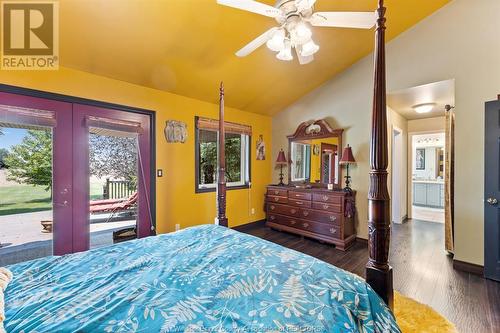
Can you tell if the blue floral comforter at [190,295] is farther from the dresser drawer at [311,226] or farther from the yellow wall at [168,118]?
the dresser drawer at [311,226]

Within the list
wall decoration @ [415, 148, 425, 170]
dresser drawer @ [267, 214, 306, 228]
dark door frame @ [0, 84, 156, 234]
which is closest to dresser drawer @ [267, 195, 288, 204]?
dresser drawer @ [267, 214, 306, 228]

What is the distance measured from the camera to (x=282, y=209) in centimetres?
410

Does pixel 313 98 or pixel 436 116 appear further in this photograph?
pixel 436 116

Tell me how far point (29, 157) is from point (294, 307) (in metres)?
2.81

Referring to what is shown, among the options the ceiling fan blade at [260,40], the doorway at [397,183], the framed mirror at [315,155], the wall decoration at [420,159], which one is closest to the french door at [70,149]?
the ceiling fan blade at [260,40]

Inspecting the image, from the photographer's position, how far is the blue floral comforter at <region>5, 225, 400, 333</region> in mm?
856

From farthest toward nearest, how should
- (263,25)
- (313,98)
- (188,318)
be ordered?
(313,98), (263,25), (188,318)

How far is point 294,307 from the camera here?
3.08 ft

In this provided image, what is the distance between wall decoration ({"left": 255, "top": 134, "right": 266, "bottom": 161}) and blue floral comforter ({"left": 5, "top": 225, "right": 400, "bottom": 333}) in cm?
320

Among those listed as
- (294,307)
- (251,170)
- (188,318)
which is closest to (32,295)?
(188,318)

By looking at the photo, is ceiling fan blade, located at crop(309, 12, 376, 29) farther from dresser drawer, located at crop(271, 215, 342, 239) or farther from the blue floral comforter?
dresser drawer, located at crop(271, 215, 342, 239)

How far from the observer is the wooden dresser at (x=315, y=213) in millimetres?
3389

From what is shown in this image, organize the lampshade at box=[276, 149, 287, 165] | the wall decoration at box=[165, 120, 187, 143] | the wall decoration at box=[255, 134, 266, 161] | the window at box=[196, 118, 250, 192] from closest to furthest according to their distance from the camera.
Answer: the wall decoration at box=[165, 120, 187, 143], the window at box=[196, 118, 250, 192], the lampshade at box=[276, 149, 287, 165], the wall decoration at box=[255, 134, 266, 161]

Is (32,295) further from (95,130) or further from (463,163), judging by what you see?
(463,163)
